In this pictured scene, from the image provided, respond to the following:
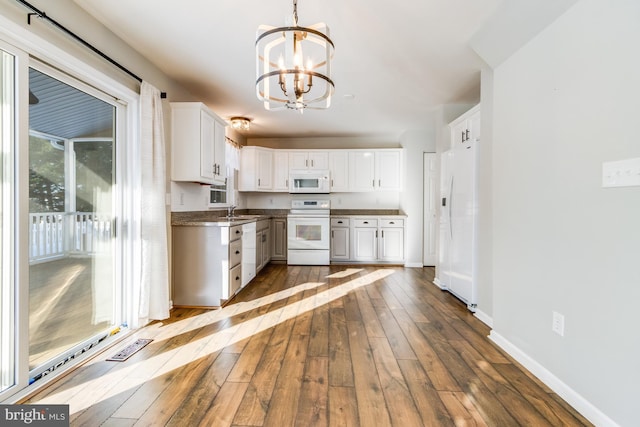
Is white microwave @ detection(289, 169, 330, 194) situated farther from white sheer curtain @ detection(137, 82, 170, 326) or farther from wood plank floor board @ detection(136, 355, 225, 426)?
wood plank floor board @ detection(136, 355, 225, 426)

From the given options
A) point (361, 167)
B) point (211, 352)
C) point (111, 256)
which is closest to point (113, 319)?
point (111, 256)

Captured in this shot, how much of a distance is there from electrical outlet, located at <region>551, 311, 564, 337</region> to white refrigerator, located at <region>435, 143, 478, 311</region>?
47.3 inches

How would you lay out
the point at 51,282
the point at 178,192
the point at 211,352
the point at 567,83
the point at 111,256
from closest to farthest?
the point at 567,83 → the point at 51,282 → the point at 211,352 → the point at 111,256 → the point at 178,192

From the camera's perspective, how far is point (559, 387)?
168 cm

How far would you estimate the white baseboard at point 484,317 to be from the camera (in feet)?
8.65

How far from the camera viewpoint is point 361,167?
18.5ft

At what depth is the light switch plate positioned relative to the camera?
1.28 meters

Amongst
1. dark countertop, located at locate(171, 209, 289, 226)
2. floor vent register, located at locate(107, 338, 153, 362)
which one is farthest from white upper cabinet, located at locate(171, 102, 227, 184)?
floor vent register, located at locate(107, 338, 153, 362)

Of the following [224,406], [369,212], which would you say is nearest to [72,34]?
[224,406]

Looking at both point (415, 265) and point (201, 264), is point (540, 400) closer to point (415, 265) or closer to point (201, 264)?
point (201, 264)

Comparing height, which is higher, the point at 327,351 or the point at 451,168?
the point at 451,168

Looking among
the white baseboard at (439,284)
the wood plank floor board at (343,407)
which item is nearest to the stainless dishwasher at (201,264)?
the wood plank floor board at (343,407)

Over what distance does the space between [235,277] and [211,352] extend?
1.23 meters

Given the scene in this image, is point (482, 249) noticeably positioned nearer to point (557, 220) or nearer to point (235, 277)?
point (557, 220)
